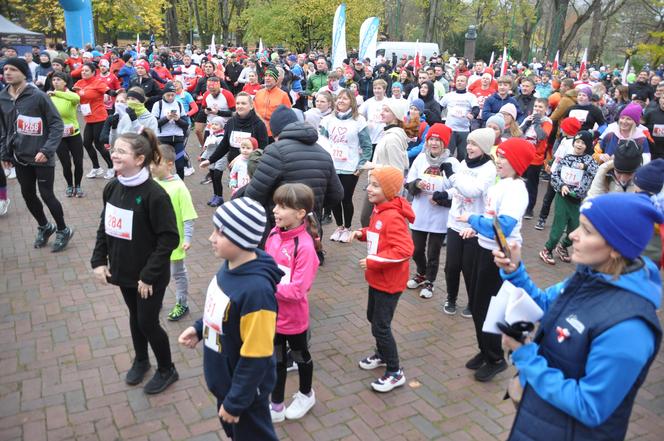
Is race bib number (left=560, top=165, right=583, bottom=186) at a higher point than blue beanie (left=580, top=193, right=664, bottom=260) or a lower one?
lower

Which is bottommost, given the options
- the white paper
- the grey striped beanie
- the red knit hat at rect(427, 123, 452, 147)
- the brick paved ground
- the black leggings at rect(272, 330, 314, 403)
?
the brick paved ground

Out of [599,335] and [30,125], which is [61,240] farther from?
[599,335]

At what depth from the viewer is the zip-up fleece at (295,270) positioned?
3629 mm

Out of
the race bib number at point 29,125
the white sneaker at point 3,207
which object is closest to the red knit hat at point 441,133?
the race bib number at point 29,125

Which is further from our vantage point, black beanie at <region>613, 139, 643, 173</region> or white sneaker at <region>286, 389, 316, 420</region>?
black beanie at <region>613, 139, 643, 173</region>

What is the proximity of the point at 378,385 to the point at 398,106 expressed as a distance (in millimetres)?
3855

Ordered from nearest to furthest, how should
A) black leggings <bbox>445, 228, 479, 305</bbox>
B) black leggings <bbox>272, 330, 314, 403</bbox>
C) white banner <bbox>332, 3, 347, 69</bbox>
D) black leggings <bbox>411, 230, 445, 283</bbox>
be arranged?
1. black leggings <bbox>272, 330, 314, 403</bbox>
2. black leggings <bbox>445, 228, 479, 305</bbox>
3. black leggings <bbox>411, 230, 445, 283</bbox>
4. white banner <bbox>332, 3, 347, 69</bbox>

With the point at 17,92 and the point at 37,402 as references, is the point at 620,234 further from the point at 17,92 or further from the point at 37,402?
the point at 17,92

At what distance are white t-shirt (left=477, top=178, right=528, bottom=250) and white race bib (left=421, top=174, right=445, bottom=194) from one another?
130cm

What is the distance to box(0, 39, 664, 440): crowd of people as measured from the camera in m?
2.11

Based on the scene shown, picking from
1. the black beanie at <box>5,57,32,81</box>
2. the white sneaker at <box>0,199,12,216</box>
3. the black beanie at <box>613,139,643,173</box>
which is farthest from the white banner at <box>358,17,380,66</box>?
the black beanie at <box>613,139,643,173</box>

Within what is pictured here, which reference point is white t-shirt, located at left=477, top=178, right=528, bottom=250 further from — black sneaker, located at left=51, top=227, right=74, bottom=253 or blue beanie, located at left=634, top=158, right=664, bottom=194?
black sneaker, located at left=51, top=227, right=74, bottom=253

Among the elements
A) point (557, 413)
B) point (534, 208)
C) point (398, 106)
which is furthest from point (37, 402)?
point (534, 208)

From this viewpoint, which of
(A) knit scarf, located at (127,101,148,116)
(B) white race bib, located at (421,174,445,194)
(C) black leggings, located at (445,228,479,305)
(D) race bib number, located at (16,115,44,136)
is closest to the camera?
(C) black leggings, located at (445,228,479,305)
